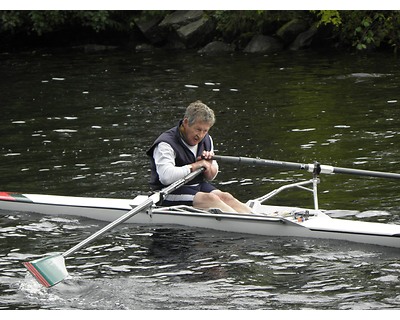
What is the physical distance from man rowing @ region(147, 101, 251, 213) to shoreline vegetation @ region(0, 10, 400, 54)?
16.2 metres

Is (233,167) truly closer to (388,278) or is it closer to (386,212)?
(386,212)

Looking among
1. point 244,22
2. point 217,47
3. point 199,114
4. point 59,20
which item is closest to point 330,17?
point 244,22

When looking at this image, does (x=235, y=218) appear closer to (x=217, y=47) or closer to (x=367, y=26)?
(x=367, y=26)

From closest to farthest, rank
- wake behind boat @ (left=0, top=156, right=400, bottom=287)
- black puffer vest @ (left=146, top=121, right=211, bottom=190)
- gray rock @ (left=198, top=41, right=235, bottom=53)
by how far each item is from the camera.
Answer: wake behind boat @ (left=0, top=156, right=400, bottom=287) → black puffer vest @ (left=146, top=121, right=211, bottom=190) → gray rock @ (left=198, top=41, right=235, bottom=53)

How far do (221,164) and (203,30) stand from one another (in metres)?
16.1

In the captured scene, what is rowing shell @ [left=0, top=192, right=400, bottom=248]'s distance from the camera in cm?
1009

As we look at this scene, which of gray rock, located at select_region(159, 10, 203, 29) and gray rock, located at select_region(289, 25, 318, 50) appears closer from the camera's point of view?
gray rock, located at select_region(289, 25, 318, 50)

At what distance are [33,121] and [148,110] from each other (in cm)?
261

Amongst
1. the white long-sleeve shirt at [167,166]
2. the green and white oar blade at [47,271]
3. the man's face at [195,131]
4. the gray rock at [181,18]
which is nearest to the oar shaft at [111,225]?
the green and white oar blade at [47,271]

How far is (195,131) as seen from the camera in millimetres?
10680

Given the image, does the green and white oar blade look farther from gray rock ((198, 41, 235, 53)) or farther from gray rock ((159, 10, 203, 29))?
gray rock ((159, 10, 203, 29))

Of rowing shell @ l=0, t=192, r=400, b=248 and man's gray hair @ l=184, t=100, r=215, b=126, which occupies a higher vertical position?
man's gray hair @ l=184, t=100, r=215, b=126

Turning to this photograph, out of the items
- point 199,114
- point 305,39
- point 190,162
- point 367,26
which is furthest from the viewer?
point 305,39

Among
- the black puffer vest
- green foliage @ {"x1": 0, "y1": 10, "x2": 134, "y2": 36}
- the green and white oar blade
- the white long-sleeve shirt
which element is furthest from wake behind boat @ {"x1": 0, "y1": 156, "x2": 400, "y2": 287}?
green foliage @ {"x1": 0, "y1": 10, "x2": 134, "y2": 36}
